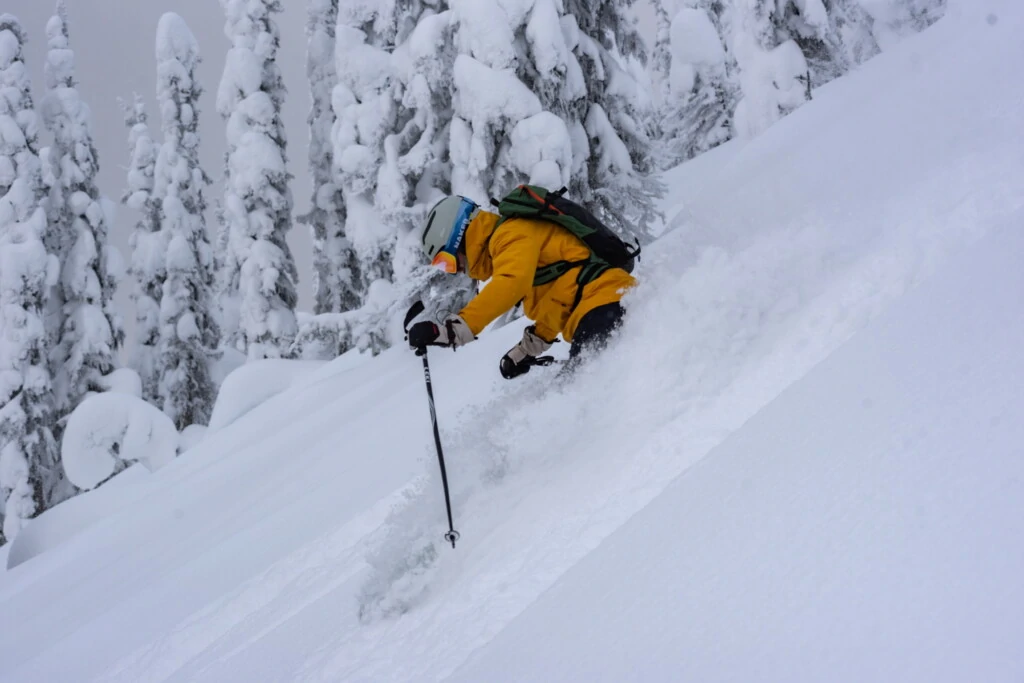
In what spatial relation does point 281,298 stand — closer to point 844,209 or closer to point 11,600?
point 11,600

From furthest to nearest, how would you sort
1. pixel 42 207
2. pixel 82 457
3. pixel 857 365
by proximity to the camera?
pixel 42 207, pixel 82 457, pixel 857 365

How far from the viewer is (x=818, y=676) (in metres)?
1.58

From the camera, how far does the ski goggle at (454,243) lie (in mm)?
4332

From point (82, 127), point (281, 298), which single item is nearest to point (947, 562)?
point (281, 298)

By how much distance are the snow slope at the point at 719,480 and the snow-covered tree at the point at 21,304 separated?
1667 cm

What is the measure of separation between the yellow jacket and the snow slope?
267 millimetres

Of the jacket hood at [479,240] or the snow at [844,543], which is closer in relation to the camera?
the snow at [844,543]

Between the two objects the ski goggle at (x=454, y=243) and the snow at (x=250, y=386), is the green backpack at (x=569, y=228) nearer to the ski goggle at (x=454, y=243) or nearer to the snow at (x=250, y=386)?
the ski goggle at (x=454, y=243)

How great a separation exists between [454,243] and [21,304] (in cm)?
2205

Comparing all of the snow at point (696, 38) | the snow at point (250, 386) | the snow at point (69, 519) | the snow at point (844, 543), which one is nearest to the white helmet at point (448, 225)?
the snow at point (844, 543)

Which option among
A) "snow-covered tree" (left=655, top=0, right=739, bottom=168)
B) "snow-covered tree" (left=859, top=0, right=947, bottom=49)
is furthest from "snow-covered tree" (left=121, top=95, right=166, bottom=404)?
"snow-covered tree" (left=859, top=0, right=947, bottom=49)

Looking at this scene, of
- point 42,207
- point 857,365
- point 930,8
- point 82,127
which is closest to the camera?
point 857,365

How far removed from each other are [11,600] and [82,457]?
30.8 feet

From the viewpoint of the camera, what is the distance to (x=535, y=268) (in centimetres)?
417
